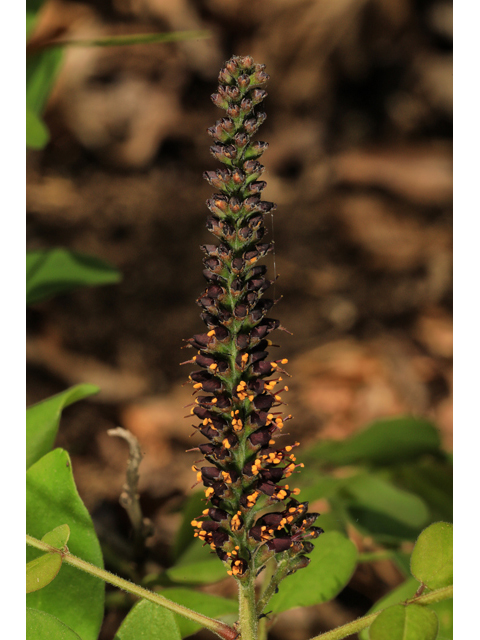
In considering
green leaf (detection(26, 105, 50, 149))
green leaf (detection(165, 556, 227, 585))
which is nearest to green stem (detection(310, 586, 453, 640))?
green leaf (detection(165, 556, 227, 585))

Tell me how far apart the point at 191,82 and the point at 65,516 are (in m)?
2.58

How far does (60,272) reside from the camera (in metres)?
1.56

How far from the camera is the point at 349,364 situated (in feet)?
8.96

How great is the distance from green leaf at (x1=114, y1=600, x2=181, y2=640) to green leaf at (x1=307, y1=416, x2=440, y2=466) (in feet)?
3.31

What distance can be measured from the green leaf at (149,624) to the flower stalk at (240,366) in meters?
0.11

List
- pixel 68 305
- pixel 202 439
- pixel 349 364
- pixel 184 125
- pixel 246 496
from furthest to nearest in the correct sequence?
pixel 184 125
pixel 349 364
pixel 68 305
pixel 202 439
pixel 246 496

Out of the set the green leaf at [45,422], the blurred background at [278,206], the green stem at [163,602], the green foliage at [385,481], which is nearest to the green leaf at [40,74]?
the blurred background at [278,206]

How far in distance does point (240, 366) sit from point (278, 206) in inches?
89.9

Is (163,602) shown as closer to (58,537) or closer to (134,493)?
(58,537)

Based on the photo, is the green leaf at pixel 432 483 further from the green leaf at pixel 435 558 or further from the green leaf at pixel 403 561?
the green leaf at pixel 435 558

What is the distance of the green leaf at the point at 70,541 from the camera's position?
2.79ft

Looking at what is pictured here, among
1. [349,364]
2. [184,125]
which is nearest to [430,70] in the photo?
[184,125]

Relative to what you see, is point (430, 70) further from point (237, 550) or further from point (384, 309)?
point (237, 550)

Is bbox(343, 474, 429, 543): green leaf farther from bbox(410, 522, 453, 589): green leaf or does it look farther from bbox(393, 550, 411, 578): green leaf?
bbox(410, 522, 453, 589): green leaf
